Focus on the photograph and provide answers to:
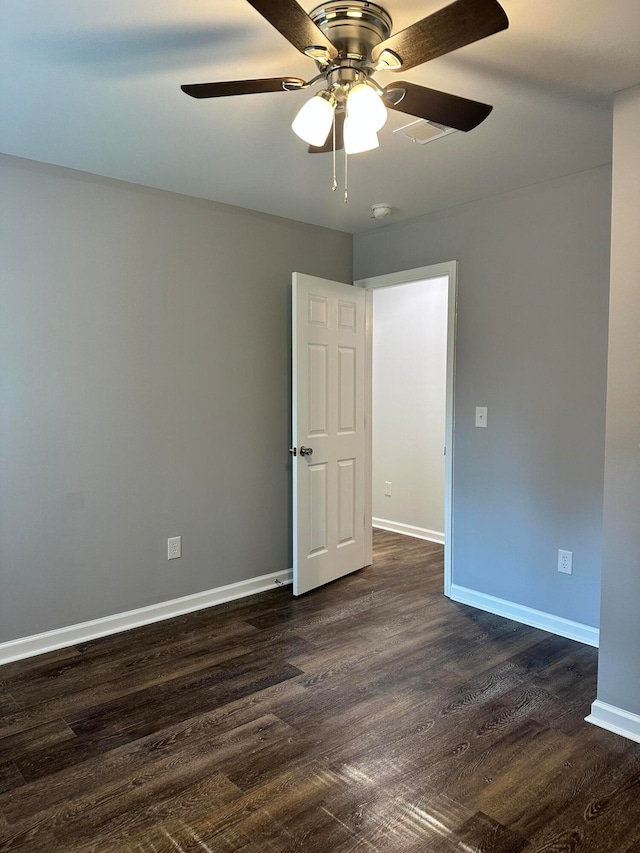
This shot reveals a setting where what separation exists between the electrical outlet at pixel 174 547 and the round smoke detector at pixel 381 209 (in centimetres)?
231

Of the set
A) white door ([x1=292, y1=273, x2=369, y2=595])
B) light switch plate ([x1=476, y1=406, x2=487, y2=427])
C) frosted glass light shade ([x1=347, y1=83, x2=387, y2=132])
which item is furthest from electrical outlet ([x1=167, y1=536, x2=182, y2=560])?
frosted glass light shade ([x1=347, y1=83, x2=387, y2=132])

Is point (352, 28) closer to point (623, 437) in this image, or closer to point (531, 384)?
point (623, 437)

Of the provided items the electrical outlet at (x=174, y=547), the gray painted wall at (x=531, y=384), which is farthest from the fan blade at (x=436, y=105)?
the electrical outlet at (x=174, y=547)

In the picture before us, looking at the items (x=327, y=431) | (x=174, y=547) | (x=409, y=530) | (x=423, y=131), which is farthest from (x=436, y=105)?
(x=409, y=530)

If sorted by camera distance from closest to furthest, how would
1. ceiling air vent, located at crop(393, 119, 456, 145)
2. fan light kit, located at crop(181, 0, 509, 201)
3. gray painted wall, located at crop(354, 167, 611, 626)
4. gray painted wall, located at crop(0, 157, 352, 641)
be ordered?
fan light kit, located at crop(181, 0, 509, 201) → ceiling air vent, located at crop(393, 119, 456, 145) → gray painted wall, located at crop(0, 157, 352, 641) → gray painted wall, located at crop(354, 167, 611, 626)

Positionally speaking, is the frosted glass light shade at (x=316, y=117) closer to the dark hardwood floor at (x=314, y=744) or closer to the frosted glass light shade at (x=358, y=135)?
the frosted glass light shade at (x=358, y=135)

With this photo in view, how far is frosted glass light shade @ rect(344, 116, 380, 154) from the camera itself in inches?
64.6

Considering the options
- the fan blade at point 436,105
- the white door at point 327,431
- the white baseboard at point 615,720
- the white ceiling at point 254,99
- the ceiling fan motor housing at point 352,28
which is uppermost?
the white ceiling at point 254,99

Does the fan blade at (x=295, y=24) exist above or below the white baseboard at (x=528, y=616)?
above

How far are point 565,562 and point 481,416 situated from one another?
3.11 ft

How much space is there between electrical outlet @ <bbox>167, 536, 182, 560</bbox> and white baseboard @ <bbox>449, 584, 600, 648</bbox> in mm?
1720

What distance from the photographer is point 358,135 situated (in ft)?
5.46

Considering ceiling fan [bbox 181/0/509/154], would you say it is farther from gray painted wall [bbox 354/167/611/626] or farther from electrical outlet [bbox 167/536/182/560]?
electrical outlet [bbox 167/536/182/560]

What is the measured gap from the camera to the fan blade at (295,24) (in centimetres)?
135
